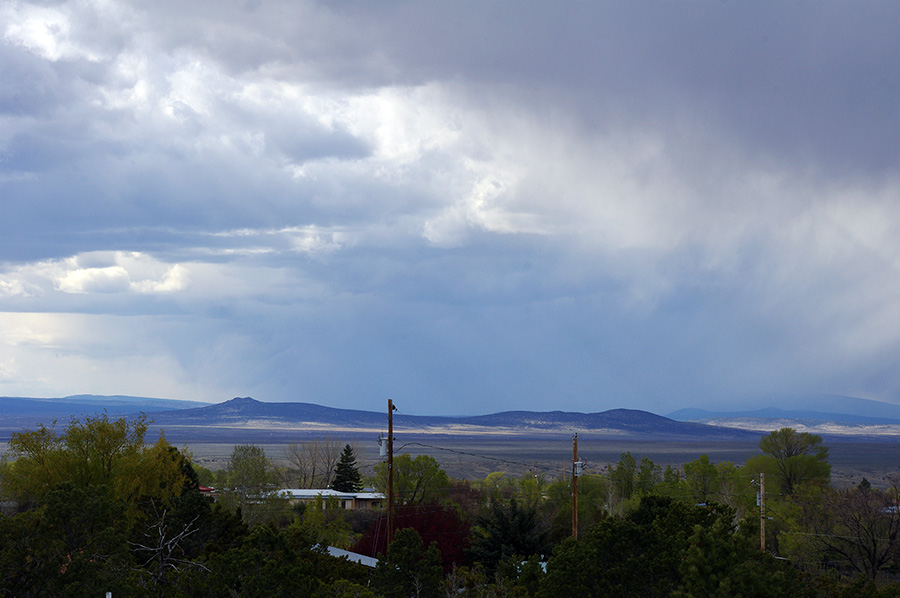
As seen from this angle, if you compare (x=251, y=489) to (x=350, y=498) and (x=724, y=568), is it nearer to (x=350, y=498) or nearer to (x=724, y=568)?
(x=350, y=498)

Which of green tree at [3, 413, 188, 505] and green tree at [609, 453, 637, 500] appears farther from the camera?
green tree at [609, 453, 637, 500]

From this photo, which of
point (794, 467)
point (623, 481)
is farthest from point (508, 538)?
point (794, 467)

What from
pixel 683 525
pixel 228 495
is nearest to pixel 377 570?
pixel 683 525

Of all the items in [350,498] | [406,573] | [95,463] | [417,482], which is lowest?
[350,498]

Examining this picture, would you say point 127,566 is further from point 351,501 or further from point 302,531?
point 351,501

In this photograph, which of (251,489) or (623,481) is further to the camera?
(623,481)

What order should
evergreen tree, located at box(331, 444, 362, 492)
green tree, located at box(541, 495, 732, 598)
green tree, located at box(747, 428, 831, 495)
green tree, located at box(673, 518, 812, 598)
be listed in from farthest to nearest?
Result: 1. evergreen tree, located at box(331, 444, 362, 492)
2. green tree, located at box(747, 428, 831, 495)
3. green tree, located at box(541, 495, 732, 598)
4. green tree, located at box(673, 518, 812, 598)

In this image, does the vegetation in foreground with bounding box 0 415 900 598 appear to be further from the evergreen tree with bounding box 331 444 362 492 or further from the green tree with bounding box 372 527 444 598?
the evergreen tree with bounding box 331 444 362 492

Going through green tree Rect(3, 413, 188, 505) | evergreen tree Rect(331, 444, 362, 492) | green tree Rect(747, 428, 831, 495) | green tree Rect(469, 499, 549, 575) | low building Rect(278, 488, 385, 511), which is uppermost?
green tree Rect(3, 413, 188, 505)

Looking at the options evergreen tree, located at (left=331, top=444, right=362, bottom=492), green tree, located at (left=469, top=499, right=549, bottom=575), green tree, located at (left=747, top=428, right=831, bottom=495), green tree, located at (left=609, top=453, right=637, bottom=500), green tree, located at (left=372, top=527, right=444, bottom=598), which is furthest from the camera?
evergreen tree, located at (left=331, top=444, right=362, bottom=492)

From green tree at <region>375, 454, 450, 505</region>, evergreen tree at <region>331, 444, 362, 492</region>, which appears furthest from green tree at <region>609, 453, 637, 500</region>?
evergreen tree at <region>331, 444, 362, 492</region>

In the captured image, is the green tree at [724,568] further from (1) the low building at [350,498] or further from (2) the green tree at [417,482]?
(1) the low building at [350,498]

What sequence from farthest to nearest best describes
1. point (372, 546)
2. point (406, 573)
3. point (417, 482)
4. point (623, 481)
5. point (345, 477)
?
1. point (345, 477)
2. point (623, 481)
3. point (417, 482)
4. point (372, 546)
5. point (406, 573)

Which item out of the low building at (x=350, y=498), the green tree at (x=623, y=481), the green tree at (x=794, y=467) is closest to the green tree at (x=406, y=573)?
the green tree at (x=623, y=481)
